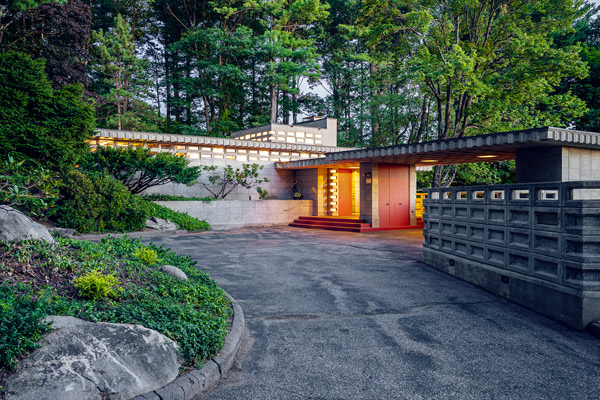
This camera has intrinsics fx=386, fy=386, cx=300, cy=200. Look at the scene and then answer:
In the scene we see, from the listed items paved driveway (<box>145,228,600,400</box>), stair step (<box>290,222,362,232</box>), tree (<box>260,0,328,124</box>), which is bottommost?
paved driveway (<box>145,228,600,400</box>)

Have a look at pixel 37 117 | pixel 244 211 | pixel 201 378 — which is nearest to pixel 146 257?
pixel 201 378

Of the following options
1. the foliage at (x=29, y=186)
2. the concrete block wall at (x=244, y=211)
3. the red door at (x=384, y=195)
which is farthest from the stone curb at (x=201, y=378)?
the red door at (x=384, y=195)

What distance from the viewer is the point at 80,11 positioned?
21.7 meters

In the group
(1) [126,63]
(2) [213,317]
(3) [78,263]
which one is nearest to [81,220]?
(3) [78,263]

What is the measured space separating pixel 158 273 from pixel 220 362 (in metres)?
2.43

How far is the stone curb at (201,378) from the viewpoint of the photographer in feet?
11.3

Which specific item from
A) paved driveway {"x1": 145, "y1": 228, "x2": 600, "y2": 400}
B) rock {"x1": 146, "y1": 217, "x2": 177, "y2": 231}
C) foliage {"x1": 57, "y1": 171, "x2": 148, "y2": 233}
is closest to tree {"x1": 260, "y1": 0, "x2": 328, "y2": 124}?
rock {"x1": 146, "y1": 217, "x2": 177, "y2": 231}

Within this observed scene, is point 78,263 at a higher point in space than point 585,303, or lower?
higher

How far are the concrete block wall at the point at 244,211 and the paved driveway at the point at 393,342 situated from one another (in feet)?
36.3

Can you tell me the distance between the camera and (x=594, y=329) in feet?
17.2

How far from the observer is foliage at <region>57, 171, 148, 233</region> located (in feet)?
47.9

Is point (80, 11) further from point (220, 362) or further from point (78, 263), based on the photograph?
point (220, 362)

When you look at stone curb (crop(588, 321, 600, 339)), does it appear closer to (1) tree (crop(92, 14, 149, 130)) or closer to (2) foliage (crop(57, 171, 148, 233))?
(2) foliage (crop(57, 171, 148, 233))

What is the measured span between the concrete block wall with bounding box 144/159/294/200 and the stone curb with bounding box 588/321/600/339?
62.4 ft
